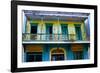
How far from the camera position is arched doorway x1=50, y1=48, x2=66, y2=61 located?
1.77m

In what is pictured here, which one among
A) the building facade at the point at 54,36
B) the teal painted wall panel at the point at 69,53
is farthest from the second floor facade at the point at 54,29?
the teal painted wall panel at the point at 69,53

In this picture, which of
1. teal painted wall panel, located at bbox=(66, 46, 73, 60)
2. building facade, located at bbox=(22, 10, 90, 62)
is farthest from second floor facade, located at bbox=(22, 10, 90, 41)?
teal painted wall panel, located at bbox=(66, 46, 73, 60)

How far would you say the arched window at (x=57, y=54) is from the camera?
1.77 metres

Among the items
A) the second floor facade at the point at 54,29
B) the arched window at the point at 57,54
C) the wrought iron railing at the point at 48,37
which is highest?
the second floor facade at the point at 54,29

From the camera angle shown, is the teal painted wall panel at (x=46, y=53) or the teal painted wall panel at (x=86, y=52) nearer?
the teal painted wall panel at (x=46, y=53)

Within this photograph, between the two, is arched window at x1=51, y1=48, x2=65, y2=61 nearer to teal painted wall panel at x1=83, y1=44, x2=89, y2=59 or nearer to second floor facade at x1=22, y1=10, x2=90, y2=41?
second floor facade at x1=22, y1=10, x2=90, y2=41

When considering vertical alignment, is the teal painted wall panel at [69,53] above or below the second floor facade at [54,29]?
below

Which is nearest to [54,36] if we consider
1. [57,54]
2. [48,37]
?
[48,37]

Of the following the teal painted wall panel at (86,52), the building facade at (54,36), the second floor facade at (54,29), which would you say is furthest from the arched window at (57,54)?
the teal painted wall panel at (86,52)

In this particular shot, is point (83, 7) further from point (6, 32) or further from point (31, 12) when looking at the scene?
point (6, 32)

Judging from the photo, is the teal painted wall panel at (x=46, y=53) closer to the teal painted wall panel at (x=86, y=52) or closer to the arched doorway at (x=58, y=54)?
the arched doorway at (x=58, y=54)

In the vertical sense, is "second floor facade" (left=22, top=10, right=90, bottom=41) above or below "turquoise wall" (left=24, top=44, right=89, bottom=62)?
above

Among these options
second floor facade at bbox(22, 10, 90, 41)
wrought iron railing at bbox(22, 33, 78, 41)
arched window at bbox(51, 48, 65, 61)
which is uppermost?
second floor facade at bbox(22, 10, 90, 41)

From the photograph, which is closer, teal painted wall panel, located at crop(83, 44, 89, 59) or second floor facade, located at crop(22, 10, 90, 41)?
second floor facade, located at crop(22, 10, 90, 41)
